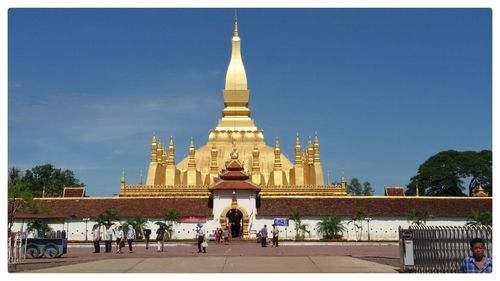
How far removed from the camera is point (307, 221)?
46188mm

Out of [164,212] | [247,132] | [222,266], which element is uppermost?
[247,132]

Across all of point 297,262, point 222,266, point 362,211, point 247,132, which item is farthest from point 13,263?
point 247,132

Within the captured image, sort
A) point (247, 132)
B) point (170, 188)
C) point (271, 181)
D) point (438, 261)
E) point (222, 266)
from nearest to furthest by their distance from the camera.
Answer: point (438, 261) → point (222, 266) → point (170, 188) → point (271, 181) → point (247, 132)

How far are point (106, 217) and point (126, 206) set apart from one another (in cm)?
237

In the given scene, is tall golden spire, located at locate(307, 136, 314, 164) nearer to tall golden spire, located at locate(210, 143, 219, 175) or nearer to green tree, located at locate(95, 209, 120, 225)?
tall golden spire, located at locate(210, 143, 219, 175)

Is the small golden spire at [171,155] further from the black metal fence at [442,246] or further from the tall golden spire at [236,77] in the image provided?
the black metal fence at [442,246]

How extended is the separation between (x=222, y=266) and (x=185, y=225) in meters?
26.5

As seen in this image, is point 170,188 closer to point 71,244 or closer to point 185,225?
point 185,225

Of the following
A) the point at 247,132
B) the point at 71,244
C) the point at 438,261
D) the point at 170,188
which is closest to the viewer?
the point at 438,261

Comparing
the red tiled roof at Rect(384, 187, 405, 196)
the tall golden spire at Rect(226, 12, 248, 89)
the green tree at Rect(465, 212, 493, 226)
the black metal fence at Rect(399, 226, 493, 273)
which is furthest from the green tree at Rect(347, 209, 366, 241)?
the black metal fence at Rect(399, 226, 493, 273)

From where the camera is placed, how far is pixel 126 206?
4791 centimetres

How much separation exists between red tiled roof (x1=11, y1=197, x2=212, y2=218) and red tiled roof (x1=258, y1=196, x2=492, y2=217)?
4118 millimetres

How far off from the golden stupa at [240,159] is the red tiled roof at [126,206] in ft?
9.71

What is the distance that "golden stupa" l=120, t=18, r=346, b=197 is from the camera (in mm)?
52125
